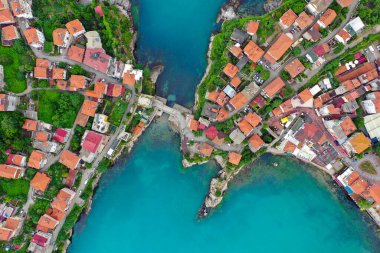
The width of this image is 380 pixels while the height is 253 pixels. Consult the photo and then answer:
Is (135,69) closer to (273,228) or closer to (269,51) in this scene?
(269,51)

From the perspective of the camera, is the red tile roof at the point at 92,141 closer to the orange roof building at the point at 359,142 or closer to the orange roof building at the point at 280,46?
the orange roof building at the point at 280,46

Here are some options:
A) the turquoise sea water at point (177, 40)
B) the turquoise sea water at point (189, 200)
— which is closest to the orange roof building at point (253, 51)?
the turquoise sea water at point (177, 40)

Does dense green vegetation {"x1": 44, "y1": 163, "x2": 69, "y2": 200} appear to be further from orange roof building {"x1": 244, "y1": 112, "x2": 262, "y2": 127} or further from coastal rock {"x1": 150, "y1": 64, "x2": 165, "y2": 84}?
orange roof building {"x1": 244, "y1": 112, "x2": 262, "y2": 127}

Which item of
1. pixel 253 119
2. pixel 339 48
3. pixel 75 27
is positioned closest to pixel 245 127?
pixel 253 119

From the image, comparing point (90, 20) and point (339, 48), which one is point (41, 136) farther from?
point (339, 48)

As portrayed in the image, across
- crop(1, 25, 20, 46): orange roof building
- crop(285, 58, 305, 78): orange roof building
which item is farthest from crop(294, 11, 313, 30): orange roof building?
crop(1, 25, 20, 46): orange roof building

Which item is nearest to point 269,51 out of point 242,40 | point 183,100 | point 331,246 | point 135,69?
point 242,40
